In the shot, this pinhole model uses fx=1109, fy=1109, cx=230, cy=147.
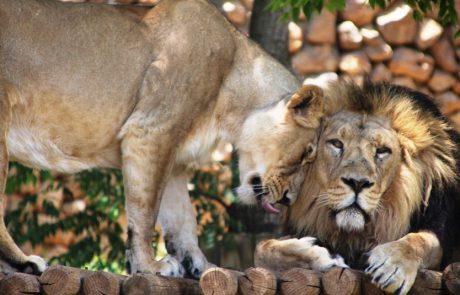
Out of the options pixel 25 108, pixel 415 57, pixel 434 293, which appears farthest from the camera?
pixel 415 57

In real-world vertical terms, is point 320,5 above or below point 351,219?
above

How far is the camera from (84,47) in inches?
211

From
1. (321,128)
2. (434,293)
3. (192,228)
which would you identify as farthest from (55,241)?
(434,293)

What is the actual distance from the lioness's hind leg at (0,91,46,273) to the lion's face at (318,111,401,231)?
→ 4.42 feet

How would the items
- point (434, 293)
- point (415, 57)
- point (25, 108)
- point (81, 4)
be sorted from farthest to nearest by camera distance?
1. point (415, 57)
2. point (81, 4)
3. point (25, 108)
4. point (434, 293)

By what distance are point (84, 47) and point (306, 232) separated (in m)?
1.39

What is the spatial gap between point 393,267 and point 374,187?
48 centimetres

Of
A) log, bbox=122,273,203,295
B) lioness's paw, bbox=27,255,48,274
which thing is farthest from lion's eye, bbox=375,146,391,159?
lioness's paw, bbox=27,255,48,274

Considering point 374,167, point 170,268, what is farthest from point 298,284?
point 170,268

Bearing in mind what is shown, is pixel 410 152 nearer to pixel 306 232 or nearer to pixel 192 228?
pixel 306 232

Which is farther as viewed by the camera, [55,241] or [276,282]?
[55,241]

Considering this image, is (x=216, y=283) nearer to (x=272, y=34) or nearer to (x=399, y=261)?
(x=399, y=261)

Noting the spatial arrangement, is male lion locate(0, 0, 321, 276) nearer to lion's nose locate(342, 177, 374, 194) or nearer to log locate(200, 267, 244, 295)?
lion's nose locate(342, 177, 374, 194)

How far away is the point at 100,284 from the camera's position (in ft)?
13.9
